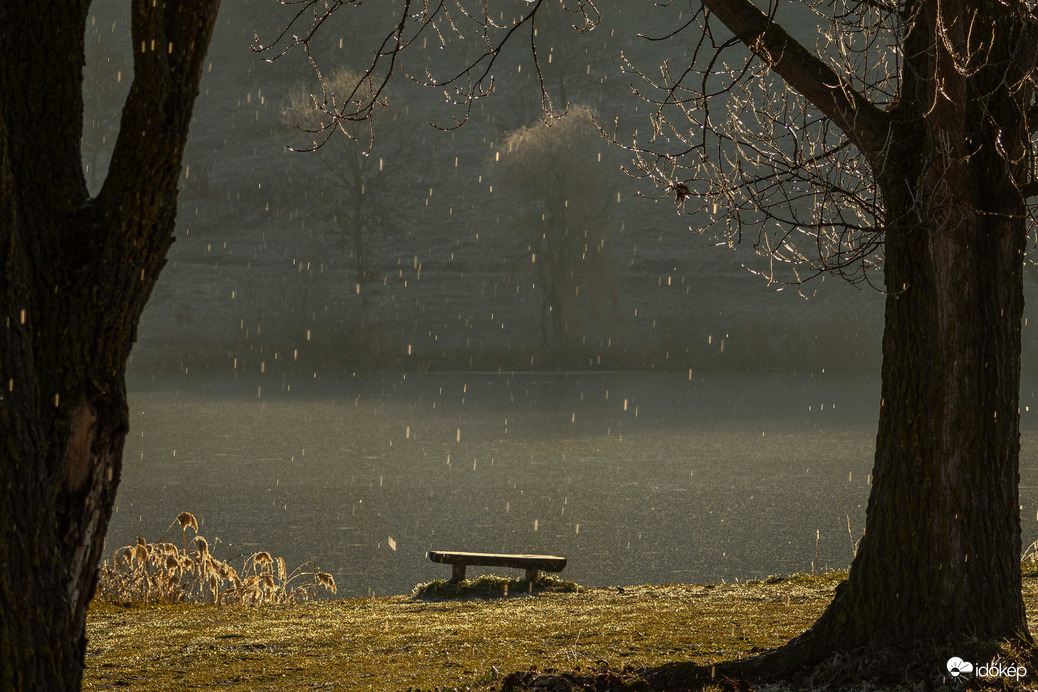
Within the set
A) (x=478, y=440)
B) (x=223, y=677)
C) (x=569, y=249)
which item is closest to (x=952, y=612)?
(x=223, y=677)

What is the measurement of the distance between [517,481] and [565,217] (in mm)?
25400

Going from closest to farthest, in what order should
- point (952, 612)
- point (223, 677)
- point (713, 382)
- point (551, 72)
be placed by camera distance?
point (952, 612) → point (223, 677) → point (713, 382) → point (551, 72)

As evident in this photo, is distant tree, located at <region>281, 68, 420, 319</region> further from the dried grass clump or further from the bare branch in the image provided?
the bare branch

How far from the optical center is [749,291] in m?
46.0

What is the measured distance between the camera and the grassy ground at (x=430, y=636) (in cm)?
558

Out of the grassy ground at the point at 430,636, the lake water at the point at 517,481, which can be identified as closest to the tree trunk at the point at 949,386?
the grassy ground at the point at 430,636

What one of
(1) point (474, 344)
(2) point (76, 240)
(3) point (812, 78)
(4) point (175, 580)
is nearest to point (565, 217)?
(1) point (474, 344)

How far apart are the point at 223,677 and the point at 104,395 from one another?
2544 mm

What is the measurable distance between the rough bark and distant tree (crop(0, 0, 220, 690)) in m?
2.77

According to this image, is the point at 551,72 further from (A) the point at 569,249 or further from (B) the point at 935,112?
(B) the point at 935,112

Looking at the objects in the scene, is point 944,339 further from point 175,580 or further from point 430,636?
point 175,580

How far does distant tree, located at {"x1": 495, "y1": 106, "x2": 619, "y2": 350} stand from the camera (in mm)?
39219

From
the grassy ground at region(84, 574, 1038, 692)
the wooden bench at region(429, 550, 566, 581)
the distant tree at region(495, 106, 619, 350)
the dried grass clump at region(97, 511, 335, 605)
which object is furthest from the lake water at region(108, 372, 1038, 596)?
the distant tree at region(495, 106, 619, 350)

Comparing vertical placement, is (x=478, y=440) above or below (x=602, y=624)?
above
